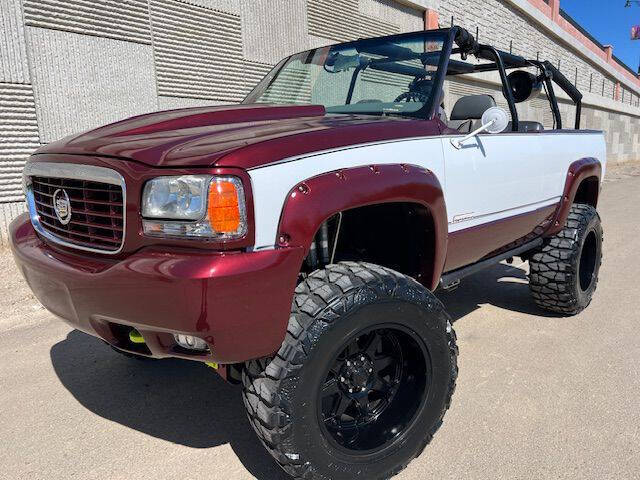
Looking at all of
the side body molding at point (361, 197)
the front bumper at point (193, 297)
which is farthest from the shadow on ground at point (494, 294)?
the front bumper at point (193, 297)

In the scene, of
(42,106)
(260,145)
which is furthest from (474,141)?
(42,106)

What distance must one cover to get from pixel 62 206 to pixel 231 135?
78 centimetres

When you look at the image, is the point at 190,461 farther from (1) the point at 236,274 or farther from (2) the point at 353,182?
(2) the point at 353,182

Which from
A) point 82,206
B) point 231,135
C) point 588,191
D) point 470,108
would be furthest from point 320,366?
point 588,191

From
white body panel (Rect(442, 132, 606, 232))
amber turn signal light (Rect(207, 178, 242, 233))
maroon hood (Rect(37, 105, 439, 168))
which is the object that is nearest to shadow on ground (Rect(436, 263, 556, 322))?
white body panel (Rect(442, 132, 606, 232))

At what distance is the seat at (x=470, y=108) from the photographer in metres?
3.36

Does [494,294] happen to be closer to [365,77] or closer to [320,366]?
[365,77]

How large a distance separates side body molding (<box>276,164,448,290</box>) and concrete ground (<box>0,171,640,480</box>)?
797 mm

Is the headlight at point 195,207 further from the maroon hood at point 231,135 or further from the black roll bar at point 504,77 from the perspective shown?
the black roll bar at point 504,77

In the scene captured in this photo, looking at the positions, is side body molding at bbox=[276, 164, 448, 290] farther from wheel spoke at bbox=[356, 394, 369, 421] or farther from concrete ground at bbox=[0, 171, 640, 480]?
concrete ground at bbox=[0, 171, 640, 480]

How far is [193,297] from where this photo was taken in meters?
1.58

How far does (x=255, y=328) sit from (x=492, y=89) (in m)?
14.5

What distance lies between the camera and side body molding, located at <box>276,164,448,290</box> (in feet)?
5.79

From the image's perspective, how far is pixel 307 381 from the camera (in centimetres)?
182
